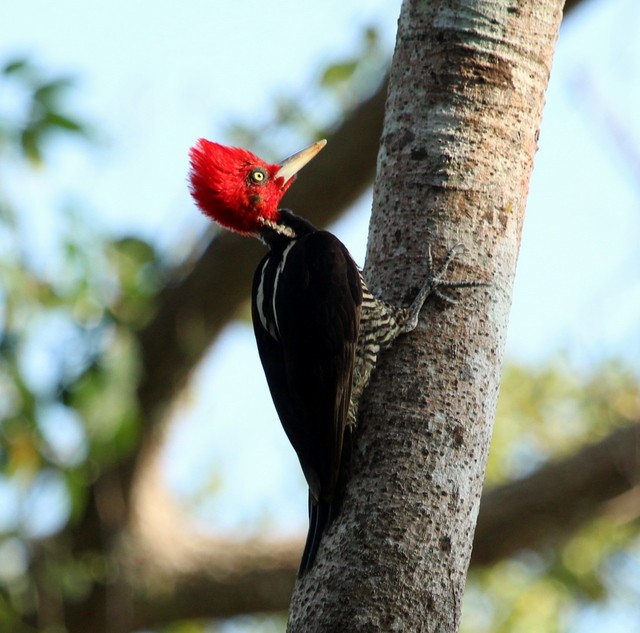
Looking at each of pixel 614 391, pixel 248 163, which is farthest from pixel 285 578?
pixel 248 163

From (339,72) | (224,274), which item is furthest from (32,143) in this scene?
(224,274)

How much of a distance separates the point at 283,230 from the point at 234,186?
0.24 m

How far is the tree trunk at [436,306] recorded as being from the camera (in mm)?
2254

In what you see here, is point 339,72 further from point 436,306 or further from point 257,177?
point 436,306

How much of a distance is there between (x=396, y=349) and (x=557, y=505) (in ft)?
13.9

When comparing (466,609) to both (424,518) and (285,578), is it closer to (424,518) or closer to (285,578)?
(285,578)

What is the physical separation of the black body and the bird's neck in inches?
10.3

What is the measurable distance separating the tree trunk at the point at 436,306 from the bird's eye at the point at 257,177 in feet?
3.24

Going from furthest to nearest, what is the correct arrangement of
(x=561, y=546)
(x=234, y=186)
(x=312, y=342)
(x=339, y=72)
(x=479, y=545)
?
1. (x=561, y=546)
2. (x=479, y=545)
3. (x=339, y=72)
4. (x=234, y=186)
5. (x=312, y=342)

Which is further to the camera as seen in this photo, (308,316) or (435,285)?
(308,316)

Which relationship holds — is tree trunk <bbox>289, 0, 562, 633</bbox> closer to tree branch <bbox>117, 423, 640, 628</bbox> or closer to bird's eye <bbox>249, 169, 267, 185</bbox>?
bird's eye <bbox>249, 169, 267, 185</bbox>

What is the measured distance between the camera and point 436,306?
8.86 ft

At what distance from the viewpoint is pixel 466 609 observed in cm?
823

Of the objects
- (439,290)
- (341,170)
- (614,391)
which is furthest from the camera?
(614,391)
